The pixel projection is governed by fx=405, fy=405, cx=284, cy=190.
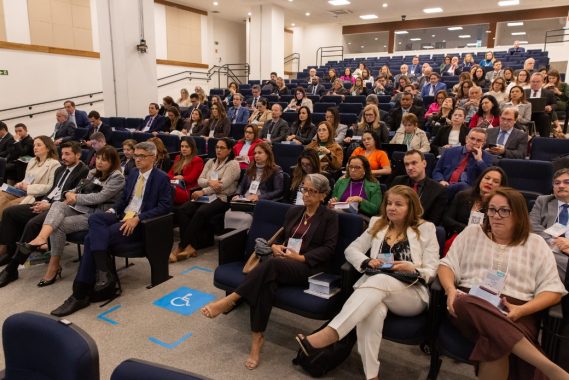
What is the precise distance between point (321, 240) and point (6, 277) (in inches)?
108

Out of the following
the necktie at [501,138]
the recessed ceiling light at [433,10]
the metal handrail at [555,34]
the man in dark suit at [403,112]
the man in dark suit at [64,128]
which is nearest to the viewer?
the necktie at [501,138]

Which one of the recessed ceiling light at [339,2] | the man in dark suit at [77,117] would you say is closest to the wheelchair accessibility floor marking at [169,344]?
the man in dark suit at [77,117]

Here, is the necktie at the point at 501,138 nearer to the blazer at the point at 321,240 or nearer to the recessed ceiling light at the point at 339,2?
the blazer at the point at 321,240

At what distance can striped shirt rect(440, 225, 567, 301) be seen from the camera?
203 cm

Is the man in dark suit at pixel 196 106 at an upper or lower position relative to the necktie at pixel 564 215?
upper

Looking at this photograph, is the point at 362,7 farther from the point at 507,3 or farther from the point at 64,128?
the point at 64,128

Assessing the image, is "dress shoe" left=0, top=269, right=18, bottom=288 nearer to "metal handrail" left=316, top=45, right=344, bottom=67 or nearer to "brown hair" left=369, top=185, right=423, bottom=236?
"brown hair" left=369, top=185, right=423, bottom=236

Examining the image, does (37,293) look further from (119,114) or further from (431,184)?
(119,114)

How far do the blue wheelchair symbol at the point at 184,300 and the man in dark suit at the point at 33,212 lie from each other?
132 cm

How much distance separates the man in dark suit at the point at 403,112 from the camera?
252 inches

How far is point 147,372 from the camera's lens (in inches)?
41.9

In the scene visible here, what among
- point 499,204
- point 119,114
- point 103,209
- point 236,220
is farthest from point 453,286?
point 119,114

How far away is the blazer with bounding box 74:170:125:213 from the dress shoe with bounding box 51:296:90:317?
0.86 metres

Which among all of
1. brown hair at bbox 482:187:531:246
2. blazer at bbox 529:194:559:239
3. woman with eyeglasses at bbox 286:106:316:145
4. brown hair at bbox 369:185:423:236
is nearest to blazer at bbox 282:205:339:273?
brown hair at bbox 369:185:423:236
